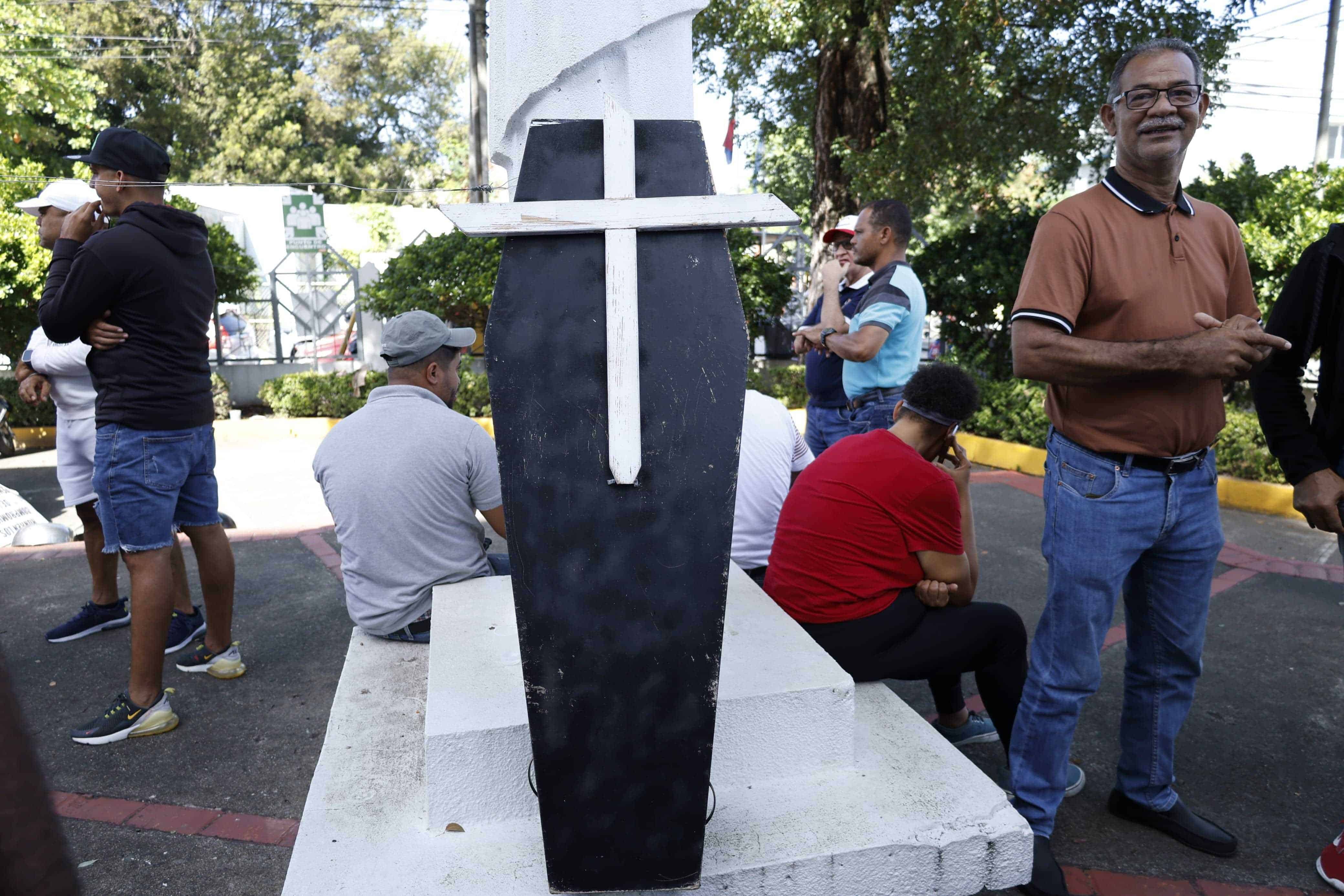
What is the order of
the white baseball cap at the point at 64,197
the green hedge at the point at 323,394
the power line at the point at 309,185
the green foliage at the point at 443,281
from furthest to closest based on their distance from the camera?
the green hedge at the point at 323,394 → the green foliage at the point at 443,281 → the white baseball cap at the point at 64,197 → the power line at the point at 309,185

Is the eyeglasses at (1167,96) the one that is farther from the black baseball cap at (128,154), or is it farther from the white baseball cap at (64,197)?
the white baseball cap at (64,197)

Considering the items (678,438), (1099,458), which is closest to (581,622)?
(678,438)

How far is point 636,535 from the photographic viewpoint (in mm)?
1583

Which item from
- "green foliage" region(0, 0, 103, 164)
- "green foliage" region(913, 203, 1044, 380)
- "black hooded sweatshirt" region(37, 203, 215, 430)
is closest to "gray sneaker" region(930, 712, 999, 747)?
"black hooded sweatshirt" region(37, 203, 215, 430)

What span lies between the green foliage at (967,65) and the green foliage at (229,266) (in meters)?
7.02

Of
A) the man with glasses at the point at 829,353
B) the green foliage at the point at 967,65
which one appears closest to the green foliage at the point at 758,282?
the green foliage at the point at 967,65

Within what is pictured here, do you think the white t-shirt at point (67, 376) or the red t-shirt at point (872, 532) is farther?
the white t-shirt at point (67, 376)

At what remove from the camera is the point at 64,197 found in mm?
3914

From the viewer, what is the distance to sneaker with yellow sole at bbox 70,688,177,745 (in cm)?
334

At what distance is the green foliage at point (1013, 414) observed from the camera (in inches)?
319

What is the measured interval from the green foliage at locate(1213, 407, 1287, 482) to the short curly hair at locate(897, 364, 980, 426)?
493 centimetres

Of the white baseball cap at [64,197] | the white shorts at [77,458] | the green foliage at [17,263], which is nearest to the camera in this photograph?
the white baseball cap at [64,197]

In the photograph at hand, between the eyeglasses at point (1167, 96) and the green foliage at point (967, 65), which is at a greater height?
the green foliage at point (967, 65)

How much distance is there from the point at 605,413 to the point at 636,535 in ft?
0.68
